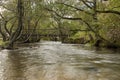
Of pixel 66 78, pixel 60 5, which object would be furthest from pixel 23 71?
pixel 60 5

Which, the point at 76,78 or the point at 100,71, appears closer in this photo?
the point at 76,78

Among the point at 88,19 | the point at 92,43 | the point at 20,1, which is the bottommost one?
the point at 92,43

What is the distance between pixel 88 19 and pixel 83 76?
44.2 feet

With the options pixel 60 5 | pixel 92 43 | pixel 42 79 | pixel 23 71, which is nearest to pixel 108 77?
pixel 42 79

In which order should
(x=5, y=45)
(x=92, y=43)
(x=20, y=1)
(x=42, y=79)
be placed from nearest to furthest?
(x=42, y=79) < (x=20, y=1) < (x=5, y=45) < (x=92, y=43)

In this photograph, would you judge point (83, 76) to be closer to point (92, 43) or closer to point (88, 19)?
point (88, 19)

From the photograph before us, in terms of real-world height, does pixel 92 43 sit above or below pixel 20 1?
below

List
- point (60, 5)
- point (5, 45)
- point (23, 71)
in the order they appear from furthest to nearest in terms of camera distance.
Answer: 1. point (5, 45)
2. point (60, 5)
3. point (23, 71)

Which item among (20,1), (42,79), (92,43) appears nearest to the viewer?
(42,79)

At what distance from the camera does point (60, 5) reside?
82.2ft

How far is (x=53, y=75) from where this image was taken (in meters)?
15.7

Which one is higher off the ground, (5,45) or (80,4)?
(80,4)

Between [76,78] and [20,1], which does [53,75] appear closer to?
[76,78]

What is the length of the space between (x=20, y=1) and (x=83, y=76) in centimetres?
2246
